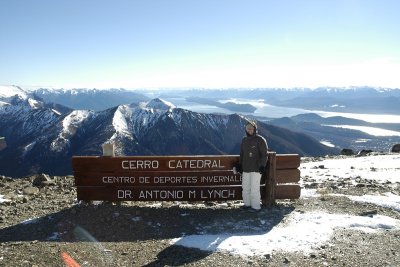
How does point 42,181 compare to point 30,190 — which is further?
point 42,181

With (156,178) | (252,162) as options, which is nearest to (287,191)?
(252,162)

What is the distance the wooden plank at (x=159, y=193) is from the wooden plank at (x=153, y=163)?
0.71m

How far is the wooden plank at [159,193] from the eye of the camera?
44.5 feet

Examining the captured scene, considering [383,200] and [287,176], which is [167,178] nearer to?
[287,176]

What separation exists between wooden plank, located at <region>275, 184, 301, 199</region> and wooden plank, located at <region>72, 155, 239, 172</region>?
1874 millimetres

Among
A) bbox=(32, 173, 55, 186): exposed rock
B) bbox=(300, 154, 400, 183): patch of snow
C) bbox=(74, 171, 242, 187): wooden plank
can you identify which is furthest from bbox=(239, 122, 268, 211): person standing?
bbox=(32, 173, 55, 186): exposed rock

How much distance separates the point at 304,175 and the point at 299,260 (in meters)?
13.1

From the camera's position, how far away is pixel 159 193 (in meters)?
13.8

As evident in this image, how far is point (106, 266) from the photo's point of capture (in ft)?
30.4

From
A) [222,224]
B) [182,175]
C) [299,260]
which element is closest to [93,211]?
[182,175]

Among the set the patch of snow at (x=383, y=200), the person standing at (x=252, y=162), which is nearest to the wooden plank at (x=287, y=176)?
the person standing at (x=252, y=162)

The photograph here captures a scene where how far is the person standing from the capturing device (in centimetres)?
1293

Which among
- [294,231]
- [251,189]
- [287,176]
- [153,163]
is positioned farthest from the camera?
[287,176]

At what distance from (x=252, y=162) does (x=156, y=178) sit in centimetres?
348
